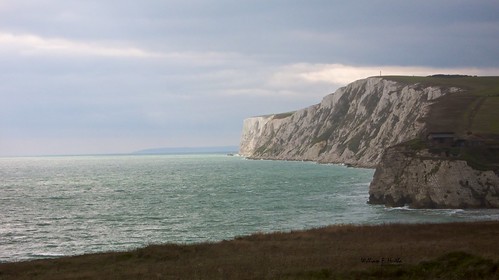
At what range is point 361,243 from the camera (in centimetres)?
4122

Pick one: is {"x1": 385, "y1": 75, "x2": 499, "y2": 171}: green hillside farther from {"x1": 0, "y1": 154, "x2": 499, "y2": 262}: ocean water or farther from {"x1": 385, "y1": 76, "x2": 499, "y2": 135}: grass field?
{"x1": 0, "y1": 154, "x2": 499, "y2": 262}: ocean water

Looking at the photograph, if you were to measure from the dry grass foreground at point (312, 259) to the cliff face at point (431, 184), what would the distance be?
102ft

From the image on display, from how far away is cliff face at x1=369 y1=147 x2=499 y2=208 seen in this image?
78812 mm

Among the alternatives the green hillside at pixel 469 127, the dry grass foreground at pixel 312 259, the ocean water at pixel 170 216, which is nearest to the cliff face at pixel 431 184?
the green hillside at pixel 469 127

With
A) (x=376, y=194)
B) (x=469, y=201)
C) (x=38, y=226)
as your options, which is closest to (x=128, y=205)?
(x=38, y=226)

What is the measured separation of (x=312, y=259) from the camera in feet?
110

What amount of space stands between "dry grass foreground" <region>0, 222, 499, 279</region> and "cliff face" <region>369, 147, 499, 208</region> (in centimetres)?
3101

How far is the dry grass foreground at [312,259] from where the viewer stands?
28.6m

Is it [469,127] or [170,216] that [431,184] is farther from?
[170,216]

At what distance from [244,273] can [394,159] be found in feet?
212

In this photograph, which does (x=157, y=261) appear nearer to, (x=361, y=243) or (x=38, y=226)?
(x=361, y=243)

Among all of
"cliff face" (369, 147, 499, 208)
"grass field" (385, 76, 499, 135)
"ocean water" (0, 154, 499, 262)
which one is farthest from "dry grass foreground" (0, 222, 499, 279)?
"grass field" (385, 76, 499, 135)

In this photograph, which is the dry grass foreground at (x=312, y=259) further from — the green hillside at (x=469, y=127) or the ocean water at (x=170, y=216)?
the green hillside at (x=469, y=127)

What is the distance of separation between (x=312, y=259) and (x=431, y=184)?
53.3 m
